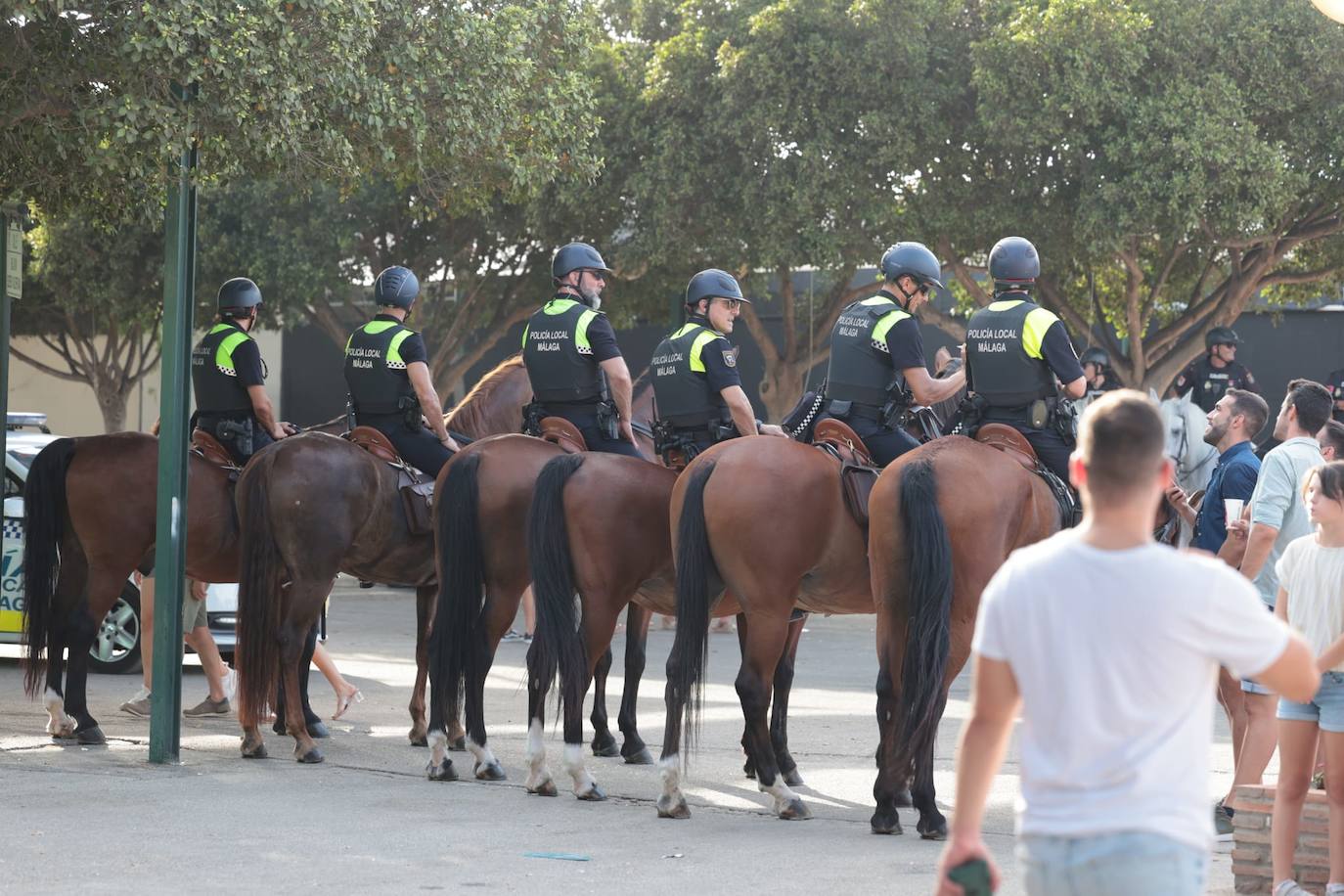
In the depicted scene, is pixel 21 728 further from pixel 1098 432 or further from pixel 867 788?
pixel 1098 432

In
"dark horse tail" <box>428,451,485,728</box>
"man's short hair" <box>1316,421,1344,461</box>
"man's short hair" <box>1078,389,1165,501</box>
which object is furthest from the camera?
"dark horse tail" <box>428,451,485,728</box>

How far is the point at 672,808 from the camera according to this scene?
8.29 meters

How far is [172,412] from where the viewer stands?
954 centimetres

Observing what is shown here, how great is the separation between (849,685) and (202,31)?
7.82m

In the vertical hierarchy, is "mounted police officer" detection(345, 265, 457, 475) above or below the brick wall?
above

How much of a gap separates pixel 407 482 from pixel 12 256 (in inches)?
132

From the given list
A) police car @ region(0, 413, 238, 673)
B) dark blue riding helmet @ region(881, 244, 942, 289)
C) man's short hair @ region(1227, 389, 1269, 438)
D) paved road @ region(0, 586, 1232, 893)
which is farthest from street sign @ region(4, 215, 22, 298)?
man's short hair @ region(1227, 389, 1269, 438)

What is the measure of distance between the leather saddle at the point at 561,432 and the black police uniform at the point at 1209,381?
7.82 m

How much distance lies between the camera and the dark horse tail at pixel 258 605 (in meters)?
9.93

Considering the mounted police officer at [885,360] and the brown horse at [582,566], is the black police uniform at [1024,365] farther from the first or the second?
the brown horse at [582,566]

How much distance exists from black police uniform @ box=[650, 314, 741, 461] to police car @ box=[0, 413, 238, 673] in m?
5.42

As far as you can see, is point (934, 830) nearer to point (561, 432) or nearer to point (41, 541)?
point (561, 432)

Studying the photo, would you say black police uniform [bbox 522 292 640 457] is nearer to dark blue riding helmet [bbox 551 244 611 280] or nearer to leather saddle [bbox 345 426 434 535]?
dark blue riding helmet [bbox 551 244 611 280]

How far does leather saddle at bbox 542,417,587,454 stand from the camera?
9.69 metres
